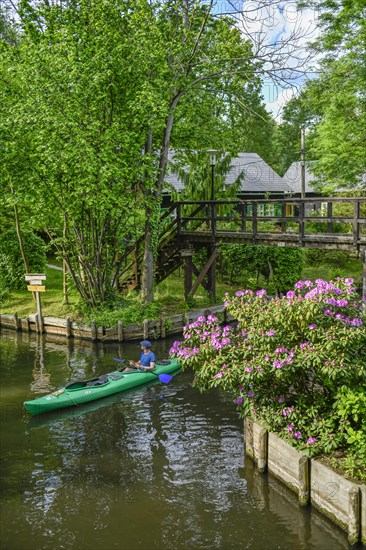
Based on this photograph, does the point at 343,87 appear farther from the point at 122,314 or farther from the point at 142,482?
the point at 142,482

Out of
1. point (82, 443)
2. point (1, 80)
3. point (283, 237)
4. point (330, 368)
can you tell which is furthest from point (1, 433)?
point (1, 80)

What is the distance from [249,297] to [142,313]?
1041 cm

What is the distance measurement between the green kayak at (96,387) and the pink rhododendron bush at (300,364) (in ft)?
11.6

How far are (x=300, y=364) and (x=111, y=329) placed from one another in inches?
463

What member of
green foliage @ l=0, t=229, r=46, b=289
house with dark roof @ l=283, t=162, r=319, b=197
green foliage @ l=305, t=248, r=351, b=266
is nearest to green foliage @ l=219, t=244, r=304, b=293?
green foliage @ l=305, t=248, r=351, b=266

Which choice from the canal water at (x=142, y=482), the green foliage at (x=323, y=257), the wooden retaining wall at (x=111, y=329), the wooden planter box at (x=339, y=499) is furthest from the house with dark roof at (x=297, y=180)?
the wooden planter box at (x=339, y=499)

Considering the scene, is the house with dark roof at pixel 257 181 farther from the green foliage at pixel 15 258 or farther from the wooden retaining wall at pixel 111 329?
the wooden retaining wall at pixel 111 329

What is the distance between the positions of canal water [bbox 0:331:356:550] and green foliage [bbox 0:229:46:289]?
37.4ft

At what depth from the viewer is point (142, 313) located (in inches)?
832

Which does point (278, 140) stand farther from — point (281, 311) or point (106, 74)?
point (281, 311)

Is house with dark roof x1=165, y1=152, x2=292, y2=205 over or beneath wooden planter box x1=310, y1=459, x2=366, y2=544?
over

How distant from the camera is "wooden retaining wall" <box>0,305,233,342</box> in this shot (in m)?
20.4

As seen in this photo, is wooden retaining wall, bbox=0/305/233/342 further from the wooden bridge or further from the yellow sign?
the wooden bridge

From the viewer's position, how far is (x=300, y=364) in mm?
9438
